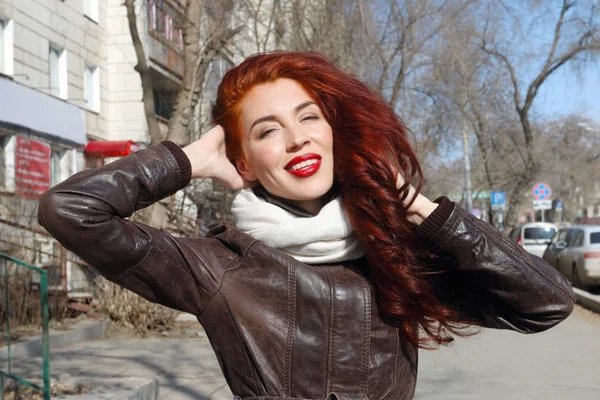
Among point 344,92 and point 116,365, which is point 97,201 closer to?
point 344,92

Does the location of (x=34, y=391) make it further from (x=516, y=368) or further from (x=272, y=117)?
(x=272, y=117)

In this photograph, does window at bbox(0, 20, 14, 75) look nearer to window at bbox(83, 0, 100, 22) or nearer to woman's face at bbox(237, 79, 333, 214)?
window at bbox(83, 0, 100, 22)

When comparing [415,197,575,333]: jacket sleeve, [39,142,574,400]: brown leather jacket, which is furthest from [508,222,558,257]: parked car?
[39,142,574,400]: brown leather jacket

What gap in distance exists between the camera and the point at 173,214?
50.9 feet

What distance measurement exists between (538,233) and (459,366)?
17235mm

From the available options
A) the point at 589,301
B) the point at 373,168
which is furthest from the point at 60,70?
→ the point at 373,168

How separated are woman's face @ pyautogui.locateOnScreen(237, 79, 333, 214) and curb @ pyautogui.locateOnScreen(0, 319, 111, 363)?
652 cm

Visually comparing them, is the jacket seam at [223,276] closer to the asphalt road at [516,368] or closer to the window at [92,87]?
the asphalt road at [516,368]

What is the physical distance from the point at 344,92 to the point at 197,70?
9831 millimetres

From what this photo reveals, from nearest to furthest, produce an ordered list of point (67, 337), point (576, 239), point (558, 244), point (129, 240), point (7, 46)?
point (129, 240) → point (67, 337) → point (7, 46) → point (576, 239) → point (558, 244)

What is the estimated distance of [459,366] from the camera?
8.28 metres


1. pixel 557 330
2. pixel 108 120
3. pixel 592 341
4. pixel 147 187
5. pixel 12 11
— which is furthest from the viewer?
pixel 108 120

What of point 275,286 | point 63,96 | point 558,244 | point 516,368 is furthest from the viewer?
point 558,244

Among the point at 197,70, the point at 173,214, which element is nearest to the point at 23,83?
the point at 173,214
